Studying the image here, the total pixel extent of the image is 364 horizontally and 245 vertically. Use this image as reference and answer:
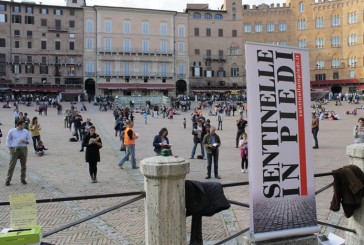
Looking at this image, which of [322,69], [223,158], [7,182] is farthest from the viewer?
[322,69]

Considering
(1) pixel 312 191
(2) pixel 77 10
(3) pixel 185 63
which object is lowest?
(1) pixel 312 191

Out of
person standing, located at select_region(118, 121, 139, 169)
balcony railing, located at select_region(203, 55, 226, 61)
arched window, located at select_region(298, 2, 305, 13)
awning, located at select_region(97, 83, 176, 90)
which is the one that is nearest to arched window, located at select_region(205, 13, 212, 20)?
balcony railing, located at select_region(203, 55, 226, 61)

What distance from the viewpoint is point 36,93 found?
62.5 meters

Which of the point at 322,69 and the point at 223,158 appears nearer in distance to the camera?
the point at 223,158

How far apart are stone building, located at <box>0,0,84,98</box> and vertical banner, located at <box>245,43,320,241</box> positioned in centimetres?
5975

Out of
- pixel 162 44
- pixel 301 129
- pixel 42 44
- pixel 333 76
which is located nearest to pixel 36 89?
pixel 42 44

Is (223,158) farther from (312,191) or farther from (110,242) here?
(312,191)

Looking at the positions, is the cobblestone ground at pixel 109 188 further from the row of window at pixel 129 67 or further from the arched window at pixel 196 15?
the arched window at pixel 196 15

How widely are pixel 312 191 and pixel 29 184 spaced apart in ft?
26.0

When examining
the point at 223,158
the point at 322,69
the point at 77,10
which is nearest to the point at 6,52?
the point at 77,10

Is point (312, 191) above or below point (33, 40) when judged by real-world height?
below

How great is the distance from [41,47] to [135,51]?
13862 millimetres

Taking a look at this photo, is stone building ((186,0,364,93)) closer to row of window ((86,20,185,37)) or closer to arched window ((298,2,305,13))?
arched window ((298,2,305,13))

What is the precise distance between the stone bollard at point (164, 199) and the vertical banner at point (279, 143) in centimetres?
64
